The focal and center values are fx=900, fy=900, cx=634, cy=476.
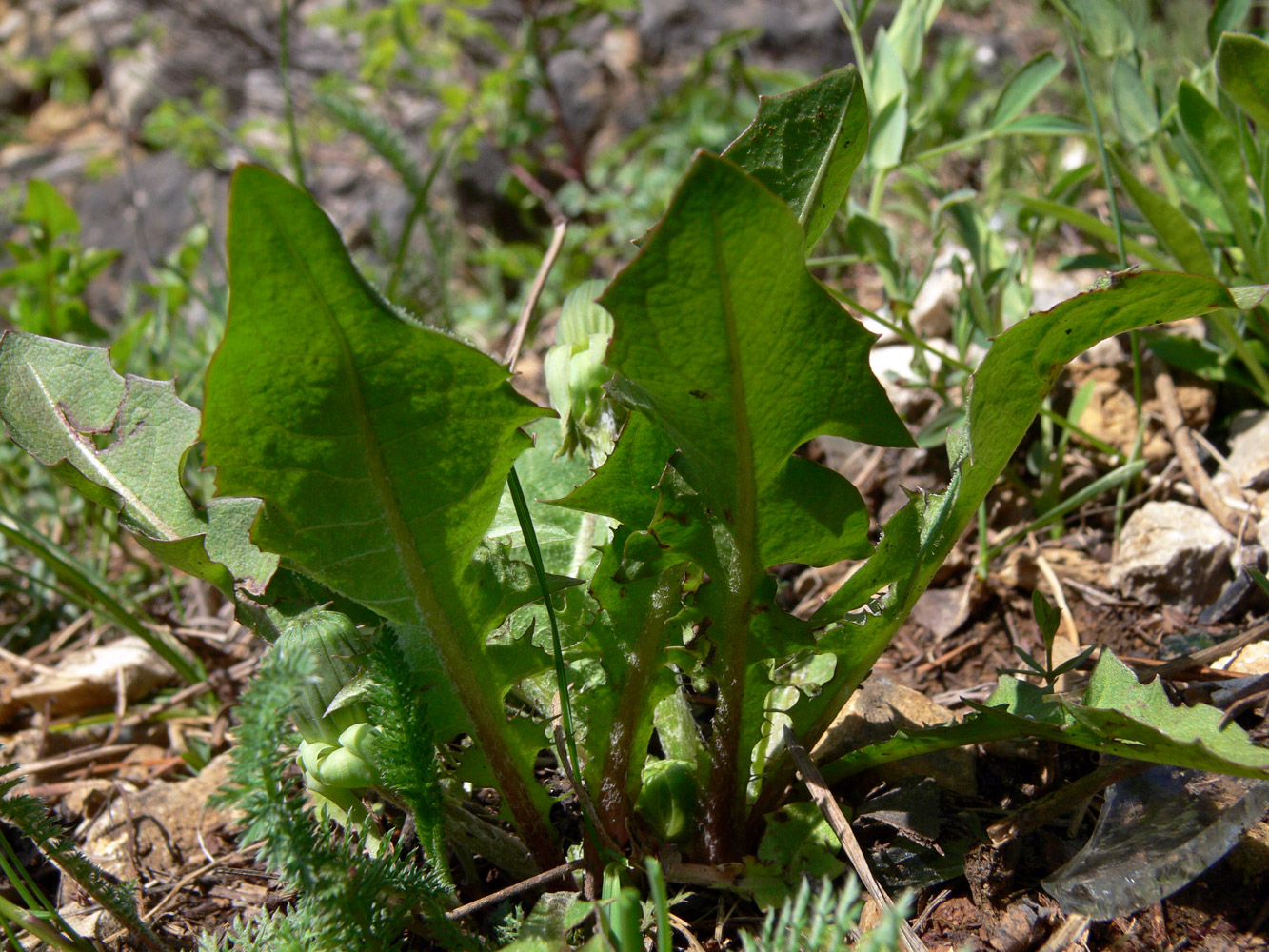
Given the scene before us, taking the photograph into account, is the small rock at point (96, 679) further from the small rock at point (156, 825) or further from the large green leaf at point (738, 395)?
the large green leaf at point (738, 395)

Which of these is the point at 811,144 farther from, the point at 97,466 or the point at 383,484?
the point at 97,466

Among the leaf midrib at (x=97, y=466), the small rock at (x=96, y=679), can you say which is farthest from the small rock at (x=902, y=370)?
the small rock at (x=96, y=679)

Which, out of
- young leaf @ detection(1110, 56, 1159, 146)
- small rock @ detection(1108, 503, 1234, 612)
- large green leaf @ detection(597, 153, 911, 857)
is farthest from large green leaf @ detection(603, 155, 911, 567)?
young leaf @ detection(1110, 56, 1159, 146)

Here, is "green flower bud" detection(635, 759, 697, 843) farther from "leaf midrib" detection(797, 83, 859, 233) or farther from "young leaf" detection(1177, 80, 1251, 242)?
"young leaf" detection(1177, 80, 1251, 242)

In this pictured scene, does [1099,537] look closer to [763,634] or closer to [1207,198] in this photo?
[1207,198]

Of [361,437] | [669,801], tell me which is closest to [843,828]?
[669,801]
